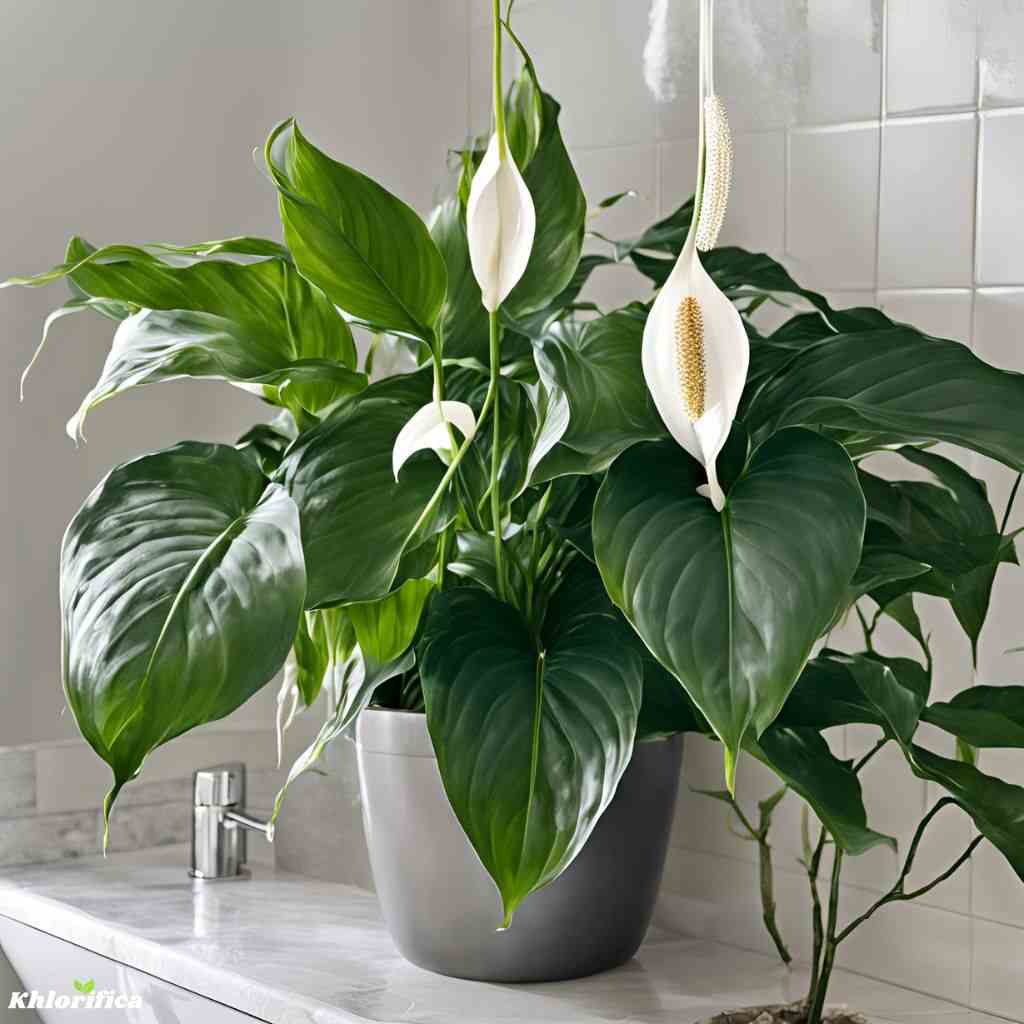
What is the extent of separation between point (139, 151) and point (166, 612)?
0.94 m

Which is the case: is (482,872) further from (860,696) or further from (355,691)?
(860,696)

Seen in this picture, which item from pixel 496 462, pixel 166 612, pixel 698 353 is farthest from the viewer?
pixel 496 462

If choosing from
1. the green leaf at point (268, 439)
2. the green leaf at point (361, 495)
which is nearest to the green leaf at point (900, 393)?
the green leaf at point (361, 495)

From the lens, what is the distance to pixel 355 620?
41.3 inches

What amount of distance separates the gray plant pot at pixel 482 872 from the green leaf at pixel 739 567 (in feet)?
1.07

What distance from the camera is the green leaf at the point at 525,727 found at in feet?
2.59

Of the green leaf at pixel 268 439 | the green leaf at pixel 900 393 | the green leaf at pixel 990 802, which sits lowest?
the green leaf at pixel 990 802

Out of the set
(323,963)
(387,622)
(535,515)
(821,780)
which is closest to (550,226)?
(535,515)

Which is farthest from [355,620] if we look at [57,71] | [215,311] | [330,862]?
[57,71]

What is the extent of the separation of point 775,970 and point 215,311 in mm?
704

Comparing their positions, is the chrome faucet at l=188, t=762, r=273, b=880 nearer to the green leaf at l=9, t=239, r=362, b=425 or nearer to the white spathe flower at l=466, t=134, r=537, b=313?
the green leaf at l=9, t=239, r=362, b=425

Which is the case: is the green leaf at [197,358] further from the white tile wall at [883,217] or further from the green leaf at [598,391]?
the white tile wall at [883,217]

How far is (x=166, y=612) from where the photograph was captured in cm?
80

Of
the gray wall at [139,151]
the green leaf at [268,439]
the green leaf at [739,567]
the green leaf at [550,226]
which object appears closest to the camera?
the green leaf at [739,567]
